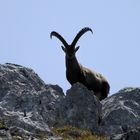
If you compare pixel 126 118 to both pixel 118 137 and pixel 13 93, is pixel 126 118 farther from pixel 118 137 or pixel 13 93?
pixel 118 137

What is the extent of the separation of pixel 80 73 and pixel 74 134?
12.3m

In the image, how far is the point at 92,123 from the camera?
1037 inches

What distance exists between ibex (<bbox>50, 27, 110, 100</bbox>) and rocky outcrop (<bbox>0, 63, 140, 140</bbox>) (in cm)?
506

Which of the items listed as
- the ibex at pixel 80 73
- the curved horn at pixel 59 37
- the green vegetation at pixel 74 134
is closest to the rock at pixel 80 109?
the green vegetation at pixel 74 134

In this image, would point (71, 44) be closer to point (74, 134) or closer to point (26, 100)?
point (26, 100)

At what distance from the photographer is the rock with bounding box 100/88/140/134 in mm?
26688

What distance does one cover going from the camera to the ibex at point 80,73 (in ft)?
116

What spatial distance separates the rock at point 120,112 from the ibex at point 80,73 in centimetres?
489

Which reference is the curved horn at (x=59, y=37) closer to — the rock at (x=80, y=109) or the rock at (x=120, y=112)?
the rock at (x=120, y=112)

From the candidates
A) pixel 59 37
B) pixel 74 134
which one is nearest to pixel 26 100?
pixel 74 134

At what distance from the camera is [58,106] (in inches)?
1062

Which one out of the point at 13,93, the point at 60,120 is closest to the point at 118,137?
the point at 60,120

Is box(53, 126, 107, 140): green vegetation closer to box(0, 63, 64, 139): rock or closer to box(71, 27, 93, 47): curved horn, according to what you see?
box(0, 63, 64, 139): rock

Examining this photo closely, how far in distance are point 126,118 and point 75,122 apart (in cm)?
233
